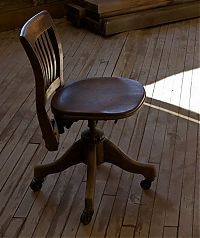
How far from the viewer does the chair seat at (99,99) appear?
204cm

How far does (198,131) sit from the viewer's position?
2.92m

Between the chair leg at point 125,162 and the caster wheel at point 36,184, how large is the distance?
37 centimetres

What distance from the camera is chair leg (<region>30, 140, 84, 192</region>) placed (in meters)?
2.34

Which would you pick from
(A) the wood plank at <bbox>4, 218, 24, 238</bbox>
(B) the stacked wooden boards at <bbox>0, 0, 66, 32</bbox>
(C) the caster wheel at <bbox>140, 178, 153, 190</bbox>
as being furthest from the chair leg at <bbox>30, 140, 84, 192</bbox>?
(B) the stacked wooden boards at <bbox>0, 0, 66, 32</bbox>

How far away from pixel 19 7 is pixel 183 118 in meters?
2.75

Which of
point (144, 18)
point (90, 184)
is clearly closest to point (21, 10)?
point (144, 18)

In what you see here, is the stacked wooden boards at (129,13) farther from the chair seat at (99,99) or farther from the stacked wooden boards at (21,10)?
the chair seat at (99,99)

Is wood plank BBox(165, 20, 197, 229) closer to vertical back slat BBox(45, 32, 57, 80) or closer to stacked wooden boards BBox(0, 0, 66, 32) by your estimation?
vertical back slat BBox(45, 32, 57, 80)

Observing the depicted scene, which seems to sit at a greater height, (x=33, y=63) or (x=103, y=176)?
(x=33, y=63)

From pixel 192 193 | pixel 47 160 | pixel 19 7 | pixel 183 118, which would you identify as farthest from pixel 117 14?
pixel 192 193

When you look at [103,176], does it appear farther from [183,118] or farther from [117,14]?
[117,14]

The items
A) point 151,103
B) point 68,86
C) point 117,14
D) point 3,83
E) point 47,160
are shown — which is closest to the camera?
point 68,86

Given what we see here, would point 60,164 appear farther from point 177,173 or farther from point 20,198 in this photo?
point 177,173

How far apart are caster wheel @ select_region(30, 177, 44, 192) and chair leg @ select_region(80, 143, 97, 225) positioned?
0.31 metres
